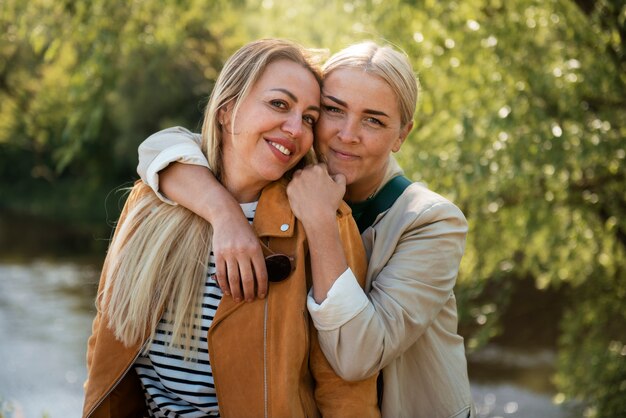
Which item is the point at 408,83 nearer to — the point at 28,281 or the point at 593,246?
the point at 593,246

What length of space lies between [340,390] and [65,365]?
30.3ft

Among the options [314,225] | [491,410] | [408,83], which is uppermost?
[408,83]

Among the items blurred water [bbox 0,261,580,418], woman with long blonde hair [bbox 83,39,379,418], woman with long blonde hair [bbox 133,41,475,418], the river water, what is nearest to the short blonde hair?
woman with long blonde hair [bbox 133,41,475,418]

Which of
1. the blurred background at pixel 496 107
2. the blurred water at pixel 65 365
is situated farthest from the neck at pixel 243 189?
the blurred water at pixel 65 365

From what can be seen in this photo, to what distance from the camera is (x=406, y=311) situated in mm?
2357

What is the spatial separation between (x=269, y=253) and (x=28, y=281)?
13933 millimetres

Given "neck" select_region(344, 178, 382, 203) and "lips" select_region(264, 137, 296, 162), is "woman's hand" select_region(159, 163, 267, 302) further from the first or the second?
"neck" select_region(344, 178, 382, 203)

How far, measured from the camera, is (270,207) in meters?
2.52

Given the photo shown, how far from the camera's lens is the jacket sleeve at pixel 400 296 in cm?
226

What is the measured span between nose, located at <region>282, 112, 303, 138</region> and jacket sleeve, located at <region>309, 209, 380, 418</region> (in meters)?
0.32

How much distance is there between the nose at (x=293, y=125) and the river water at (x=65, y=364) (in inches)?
217

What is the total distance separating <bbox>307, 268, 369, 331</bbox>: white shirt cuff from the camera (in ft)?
7.34

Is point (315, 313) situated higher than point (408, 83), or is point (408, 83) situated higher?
point (408, 83)

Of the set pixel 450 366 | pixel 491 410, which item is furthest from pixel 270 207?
pixel 491 410
